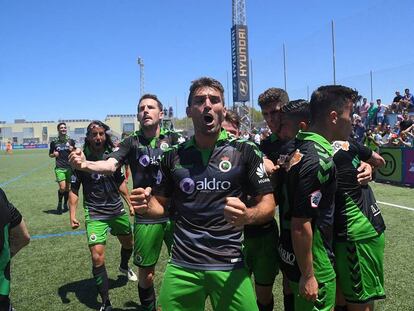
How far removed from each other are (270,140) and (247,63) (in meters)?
41.9

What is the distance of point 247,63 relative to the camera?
44500mm

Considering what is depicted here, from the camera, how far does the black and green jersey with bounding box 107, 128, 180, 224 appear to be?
4461mm

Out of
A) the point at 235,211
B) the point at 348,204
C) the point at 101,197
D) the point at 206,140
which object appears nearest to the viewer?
the point at 235,211

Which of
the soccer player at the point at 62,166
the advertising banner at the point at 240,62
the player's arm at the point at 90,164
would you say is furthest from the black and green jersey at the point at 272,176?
the advertising banner at the point at 240,62

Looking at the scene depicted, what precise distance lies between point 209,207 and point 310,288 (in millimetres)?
870

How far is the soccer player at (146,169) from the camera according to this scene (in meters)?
4.36

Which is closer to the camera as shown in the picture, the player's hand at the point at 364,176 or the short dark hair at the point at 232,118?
the player's hand at the point at 364,176

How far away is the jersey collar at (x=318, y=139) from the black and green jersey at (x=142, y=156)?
2.06 metres

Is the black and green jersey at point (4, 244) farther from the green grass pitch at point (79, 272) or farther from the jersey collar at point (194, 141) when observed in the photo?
the green grass pitch at point (79, 272)

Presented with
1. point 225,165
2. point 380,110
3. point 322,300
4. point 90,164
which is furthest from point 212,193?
point 380,110

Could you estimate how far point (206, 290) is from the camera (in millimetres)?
2754

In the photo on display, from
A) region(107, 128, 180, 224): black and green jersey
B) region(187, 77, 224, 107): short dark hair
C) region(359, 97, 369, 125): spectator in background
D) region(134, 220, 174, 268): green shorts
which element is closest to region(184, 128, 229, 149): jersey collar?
region(187, 77, 224, 107): short dark hair

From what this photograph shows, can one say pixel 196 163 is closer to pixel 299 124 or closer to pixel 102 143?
pixel 299 124

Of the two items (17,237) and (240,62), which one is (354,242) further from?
(240,62)
